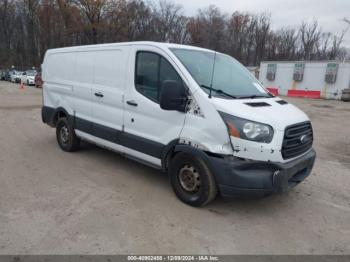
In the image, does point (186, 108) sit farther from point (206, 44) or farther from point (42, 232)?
point (206, 44)

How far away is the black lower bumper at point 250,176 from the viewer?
330cm

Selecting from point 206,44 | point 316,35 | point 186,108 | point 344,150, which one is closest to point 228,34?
point 206,44

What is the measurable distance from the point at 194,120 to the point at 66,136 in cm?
353

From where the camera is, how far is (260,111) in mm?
3436

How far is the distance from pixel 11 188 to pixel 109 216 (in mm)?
1720

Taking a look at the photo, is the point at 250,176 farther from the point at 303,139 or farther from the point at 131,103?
the point at 131,103

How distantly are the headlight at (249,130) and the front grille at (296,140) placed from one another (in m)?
0.27

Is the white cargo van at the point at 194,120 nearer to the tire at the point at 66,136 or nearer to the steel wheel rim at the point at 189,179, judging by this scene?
the steel wheel rim at the point at 189,179

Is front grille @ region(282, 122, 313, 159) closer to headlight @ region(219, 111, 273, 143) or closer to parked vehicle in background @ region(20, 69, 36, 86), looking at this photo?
headlight @ region(219, 111, 273, 143)

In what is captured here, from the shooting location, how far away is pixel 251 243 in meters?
3.08

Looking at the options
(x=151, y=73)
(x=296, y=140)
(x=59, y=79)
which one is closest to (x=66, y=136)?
(x=59, y=79)

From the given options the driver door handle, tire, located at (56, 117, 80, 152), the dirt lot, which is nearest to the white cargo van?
the driver door handle

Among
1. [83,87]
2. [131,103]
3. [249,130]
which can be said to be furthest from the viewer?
[83,87]

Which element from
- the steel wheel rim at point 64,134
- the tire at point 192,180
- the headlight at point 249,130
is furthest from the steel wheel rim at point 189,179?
the steel wheel rim at point 64,134
